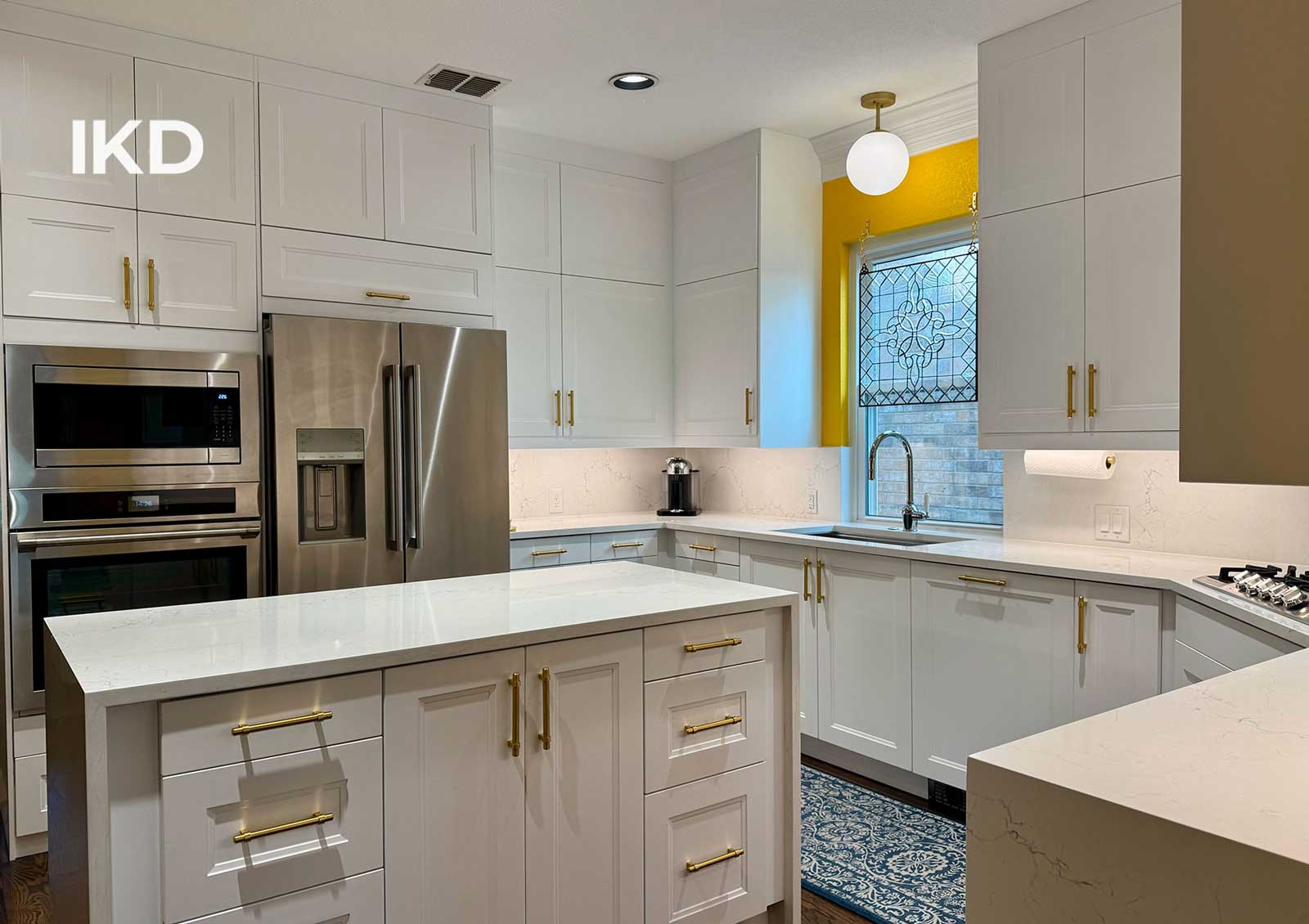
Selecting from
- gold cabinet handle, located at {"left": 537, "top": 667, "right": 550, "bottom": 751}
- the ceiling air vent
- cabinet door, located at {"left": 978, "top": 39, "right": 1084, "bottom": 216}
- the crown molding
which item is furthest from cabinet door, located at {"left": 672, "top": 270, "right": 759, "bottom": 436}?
gold cabinet handle, located at {"left": 537, "top": 667, "right": 550, "bottom": 751}

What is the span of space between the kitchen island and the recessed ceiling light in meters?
2.10

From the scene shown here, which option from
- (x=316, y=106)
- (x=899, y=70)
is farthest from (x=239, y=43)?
(x=899, y=70)

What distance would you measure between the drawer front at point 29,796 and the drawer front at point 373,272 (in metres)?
1.72

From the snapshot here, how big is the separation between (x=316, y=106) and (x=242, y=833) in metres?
2.74

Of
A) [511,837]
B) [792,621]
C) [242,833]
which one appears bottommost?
[511,837]

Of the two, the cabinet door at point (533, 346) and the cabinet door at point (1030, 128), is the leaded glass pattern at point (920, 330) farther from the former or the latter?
the cabinet door at point (533, 346)

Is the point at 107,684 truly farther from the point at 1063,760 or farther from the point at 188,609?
the point at 1063,760

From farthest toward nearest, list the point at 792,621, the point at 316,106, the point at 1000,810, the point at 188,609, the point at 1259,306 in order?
the point at 316,106
the point at 792,621
the point at 188,609
the point at 1000,810
the point at 1259,306

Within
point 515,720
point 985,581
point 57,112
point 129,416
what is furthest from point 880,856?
point 57,112

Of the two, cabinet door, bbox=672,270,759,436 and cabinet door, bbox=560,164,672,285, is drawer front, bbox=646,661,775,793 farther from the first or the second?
cabinet door, bbox=560,164,672,285

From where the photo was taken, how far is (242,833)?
1.63 meters

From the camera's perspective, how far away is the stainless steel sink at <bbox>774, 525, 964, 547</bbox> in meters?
3.81

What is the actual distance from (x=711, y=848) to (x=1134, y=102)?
248 centimetres

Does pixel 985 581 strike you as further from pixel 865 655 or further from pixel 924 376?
pixel 924 376
